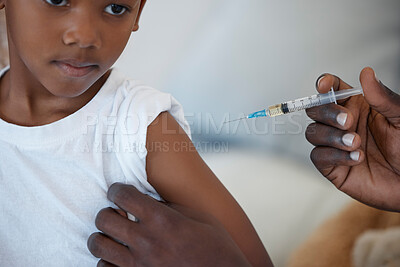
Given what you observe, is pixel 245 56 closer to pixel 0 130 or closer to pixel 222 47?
pixel 222 47

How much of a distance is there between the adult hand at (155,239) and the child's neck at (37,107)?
27 centimetres

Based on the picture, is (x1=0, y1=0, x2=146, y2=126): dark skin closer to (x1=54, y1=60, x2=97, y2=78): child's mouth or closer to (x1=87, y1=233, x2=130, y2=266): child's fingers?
(x1=54, y1=60, x2=97, y2=78): child's mouth

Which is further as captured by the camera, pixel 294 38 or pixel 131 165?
pixel 294 38

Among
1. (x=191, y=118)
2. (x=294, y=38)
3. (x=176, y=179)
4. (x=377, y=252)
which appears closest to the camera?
(x=176, y=179)

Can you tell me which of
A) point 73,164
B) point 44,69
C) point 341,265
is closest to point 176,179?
point 73,164

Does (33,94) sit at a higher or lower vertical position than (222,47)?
lower

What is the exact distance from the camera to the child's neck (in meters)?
1.19

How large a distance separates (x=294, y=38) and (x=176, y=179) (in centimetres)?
172

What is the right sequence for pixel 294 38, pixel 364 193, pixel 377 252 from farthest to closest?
pixel 294 38, pixel 377 252, pixel 364 193

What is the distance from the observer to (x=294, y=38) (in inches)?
104

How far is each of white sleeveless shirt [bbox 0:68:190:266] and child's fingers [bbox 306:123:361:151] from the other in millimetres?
431

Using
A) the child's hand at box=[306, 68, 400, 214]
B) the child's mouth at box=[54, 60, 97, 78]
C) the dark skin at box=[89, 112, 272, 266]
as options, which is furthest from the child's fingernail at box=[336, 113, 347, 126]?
the child's mouth at box=[54, 60, 97, 78]

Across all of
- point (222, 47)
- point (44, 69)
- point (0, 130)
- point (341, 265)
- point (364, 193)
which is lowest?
point (341, 265)

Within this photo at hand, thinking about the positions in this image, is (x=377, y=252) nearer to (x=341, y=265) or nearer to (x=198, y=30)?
(x=341, y=265)
